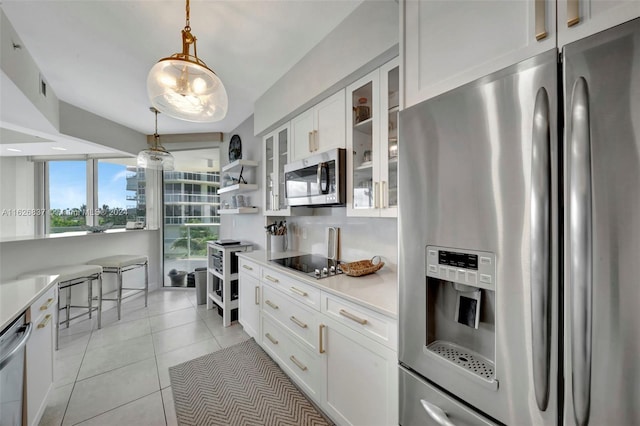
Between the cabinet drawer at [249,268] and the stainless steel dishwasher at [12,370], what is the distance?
143 centimetres

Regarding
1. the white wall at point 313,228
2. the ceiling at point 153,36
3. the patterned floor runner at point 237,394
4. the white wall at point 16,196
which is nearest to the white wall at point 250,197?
the white wall at point 313,228

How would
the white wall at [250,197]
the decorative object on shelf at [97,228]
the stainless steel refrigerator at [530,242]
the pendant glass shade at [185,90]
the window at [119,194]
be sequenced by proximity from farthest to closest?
the window at [119,194] < the decorative object on shelf at [97,228] < the white wall at [250,197] < the pendant glass shade at [185,90] < the stainless steel refrigerator at [530,242]

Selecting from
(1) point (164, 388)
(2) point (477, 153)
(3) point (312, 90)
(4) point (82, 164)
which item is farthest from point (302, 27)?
(4) point (82, 164)

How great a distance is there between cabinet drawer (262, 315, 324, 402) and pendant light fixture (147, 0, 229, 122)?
66.7 inches

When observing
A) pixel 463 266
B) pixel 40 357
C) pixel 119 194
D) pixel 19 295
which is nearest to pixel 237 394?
pixel 40 357

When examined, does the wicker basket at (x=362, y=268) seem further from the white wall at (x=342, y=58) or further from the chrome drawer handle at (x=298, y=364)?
the white wall at (x=342, y=58)

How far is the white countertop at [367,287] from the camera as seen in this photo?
1.24 metres

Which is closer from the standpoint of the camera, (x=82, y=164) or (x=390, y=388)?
(x=390, y=388)

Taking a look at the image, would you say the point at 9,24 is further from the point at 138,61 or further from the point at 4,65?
the point at 138,61

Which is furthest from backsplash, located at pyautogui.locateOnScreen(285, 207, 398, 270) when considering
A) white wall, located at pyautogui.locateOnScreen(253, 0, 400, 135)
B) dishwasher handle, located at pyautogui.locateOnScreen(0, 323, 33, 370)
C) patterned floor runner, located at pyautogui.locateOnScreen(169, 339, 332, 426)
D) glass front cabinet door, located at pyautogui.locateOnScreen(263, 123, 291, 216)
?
dishwasher handle, located at pyautogui.locateOnScreen(0, 323, 33, 370)

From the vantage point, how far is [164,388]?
6.48 ft

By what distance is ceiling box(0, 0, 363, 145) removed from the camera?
5.24 feet

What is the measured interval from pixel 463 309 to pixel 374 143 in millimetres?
1084

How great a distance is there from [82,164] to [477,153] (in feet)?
16.7
